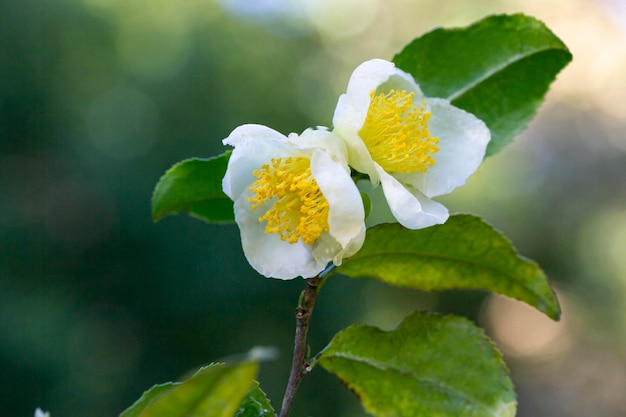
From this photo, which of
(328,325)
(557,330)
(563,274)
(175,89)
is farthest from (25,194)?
(557,330)

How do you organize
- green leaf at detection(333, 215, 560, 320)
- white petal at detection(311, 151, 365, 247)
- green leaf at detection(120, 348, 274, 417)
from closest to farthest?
green leaf at detection(120, 348, 274, 417)
white petal at detection(311, 151, 365, 247)
green leaf at detection(333, 215, 560, 320)

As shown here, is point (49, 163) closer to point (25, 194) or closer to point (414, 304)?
point (25, 194)

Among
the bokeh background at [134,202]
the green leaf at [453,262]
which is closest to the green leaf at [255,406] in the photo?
the green leaf at [453,262]

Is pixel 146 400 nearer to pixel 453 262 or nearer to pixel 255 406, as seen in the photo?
pixel 255 406

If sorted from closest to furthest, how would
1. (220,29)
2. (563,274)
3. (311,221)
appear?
(311,221), (220,29), (563,274)

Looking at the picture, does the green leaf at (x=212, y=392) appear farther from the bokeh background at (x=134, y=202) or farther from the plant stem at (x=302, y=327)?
the bokeh background at (x=134, y=202)

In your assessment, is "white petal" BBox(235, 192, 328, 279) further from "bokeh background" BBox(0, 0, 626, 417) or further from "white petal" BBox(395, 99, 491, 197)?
"bokeh background" BBox(0, 0, 626, 417)

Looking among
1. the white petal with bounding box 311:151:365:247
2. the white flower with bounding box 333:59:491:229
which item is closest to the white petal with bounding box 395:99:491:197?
the white flower with bounding box 333:59:491:229

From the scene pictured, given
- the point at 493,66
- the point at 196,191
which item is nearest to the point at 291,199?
the point at 196,191
